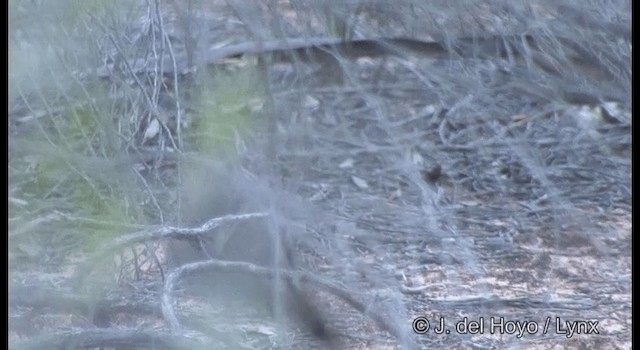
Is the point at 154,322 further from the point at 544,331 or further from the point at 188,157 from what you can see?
the point at 544,331

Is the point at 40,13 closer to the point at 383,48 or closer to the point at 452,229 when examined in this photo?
the point at 383,48

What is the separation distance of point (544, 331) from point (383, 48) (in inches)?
32.8

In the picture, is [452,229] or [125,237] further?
[452,229]

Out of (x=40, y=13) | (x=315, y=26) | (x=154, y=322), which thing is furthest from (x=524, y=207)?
(x=40, y=13)

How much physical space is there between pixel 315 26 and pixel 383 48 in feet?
0.62

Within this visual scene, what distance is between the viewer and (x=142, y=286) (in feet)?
9.03

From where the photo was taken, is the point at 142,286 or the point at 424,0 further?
the point at 424,0

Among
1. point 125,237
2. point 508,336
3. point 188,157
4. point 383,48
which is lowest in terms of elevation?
point 508,336

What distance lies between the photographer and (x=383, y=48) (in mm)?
2986

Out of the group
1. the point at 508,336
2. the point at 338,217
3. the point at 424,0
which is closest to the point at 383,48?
the point at 424,0

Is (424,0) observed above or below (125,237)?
above
